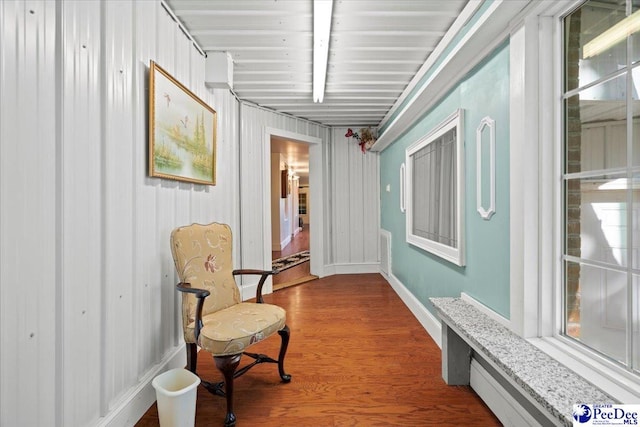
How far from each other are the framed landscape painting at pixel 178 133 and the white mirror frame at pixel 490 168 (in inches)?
83.8

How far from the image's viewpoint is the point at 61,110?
1233 millimetres

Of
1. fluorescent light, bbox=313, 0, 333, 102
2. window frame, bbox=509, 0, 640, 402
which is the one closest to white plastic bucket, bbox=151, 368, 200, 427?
window frame, bbox=509, 0, 640, 402

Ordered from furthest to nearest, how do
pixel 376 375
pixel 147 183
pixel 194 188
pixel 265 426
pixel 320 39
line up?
pixel 194 188
pixel 320 39
pixel 376 375
pixel 147 183
pixel 265 426

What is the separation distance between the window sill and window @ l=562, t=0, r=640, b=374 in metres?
0.05

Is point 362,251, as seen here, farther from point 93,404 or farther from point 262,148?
point 93,404

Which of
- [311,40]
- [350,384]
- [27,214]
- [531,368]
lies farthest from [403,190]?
[27,214]

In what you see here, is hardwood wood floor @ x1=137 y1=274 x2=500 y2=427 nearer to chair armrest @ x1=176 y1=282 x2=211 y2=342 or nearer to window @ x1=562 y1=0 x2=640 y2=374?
chair armrest @ x1=176 y1=282 x2=211 y2=342

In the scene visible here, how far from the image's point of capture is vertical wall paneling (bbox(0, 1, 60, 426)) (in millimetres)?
1021

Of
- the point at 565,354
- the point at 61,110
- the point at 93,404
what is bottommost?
the point at 93,404

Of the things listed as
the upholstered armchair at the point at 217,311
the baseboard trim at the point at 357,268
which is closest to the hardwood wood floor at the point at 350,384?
the upholstered armchair at the point at 217,311

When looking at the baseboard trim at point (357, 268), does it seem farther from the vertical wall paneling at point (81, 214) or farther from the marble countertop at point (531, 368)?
the vertical wall paneling at point (81, 214)

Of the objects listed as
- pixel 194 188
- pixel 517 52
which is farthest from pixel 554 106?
pixel 194 188

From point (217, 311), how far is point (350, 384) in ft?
3.45

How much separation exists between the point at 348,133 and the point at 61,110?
4504 mm
